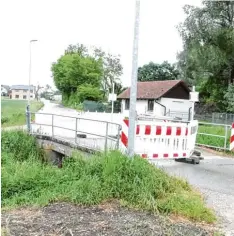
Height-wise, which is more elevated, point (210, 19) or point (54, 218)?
point (210, 19)

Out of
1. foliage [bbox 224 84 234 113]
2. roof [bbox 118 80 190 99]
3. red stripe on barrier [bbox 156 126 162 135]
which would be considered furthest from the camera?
roof [bbox 118 80 190 99]

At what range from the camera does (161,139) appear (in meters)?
9.00

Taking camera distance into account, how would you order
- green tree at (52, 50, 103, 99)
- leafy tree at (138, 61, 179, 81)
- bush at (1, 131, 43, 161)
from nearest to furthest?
bush at (1, 131, 43, 161) < green tree at (52, 50, 103, 99) < leafy tree at (138, 61, 179, 81)

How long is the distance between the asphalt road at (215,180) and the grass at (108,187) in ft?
0.98

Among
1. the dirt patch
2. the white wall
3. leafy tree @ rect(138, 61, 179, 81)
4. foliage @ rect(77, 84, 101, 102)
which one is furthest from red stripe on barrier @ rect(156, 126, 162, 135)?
leafy tree @ rect(138, 61, 179, 81)

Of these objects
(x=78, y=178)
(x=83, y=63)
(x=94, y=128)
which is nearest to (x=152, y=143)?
(x=78, y=178)

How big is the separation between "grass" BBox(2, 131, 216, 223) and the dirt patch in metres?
0.29

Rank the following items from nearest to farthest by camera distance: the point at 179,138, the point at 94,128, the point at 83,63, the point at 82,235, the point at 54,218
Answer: the point at 82,235 → the point at 54,218 → the point at 179,138 → the point at 94,128 → the point at 83,63

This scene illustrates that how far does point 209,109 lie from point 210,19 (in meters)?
10.9

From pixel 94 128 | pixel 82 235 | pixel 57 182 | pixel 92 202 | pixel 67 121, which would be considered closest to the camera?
pixel 82 235

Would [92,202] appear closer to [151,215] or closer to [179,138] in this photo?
[151,215]

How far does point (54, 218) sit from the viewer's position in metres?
5.35

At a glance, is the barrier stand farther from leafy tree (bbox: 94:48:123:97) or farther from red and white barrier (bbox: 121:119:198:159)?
leafy tree (bbox: 94:48:123:97)

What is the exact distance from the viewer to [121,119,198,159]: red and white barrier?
8.70 meters
